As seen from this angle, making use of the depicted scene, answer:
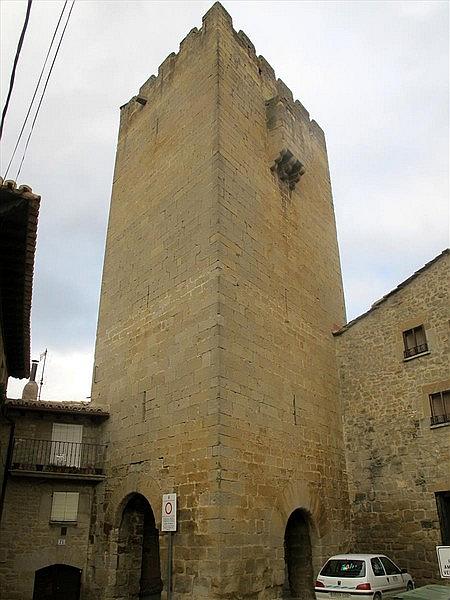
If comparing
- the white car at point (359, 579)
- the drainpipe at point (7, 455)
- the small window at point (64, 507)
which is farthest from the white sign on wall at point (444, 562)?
the drainpipe at point (7, 455)

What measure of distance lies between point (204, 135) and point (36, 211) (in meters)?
6.30

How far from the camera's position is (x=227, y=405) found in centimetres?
947

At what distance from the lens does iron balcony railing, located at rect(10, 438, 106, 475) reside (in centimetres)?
1143

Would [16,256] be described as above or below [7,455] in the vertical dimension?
above

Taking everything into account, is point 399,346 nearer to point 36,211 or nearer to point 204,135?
point 204,135

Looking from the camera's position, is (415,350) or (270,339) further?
(415,350)

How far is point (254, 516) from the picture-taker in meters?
9.26

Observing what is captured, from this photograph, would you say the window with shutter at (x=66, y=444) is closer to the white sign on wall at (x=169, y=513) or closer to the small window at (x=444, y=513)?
the white sign on wall at (x=169, y=513)

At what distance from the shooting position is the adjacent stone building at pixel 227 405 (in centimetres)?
953

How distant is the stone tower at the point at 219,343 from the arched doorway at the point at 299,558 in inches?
1.3

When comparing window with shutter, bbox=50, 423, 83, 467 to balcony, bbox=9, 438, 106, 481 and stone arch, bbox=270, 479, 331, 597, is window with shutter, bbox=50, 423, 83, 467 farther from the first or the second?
stone arch, bbox=270, 479, 331, 597

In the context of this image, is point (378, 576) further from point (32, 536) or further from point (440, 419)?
point (32, 536)

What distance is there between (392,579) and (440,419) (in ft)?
12.1

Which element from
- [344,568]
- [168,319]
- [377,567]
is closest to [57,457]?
[168,319]
